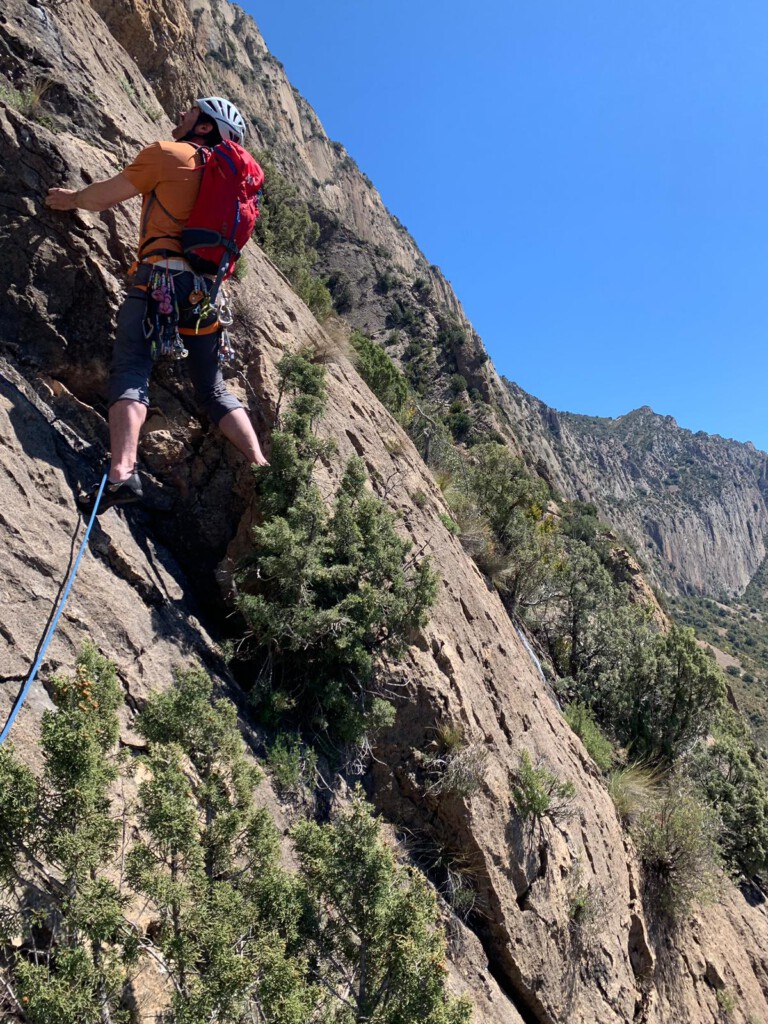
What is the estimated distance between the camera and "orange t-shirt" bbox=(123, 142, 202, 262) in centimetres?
420

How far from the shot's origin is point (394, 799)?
5238 millimetres

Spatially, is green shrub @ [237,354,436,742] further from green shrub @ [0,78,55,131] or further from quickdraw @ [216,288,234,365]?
green shrub @ [0,78,55,131]

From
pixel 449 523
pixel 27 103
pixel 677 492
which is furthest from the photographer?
pixel 677 492

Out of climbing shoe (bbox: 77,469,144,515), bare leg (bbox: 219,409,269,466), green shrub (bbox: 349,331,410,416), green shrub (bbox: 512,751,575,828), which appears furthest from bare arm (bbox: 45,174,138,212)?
green shrub (bbox: 349,331,410,416)

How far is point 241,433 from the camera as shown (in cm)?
496

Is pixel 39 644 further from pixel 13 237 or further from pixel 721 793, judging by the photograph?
pixel 721 793

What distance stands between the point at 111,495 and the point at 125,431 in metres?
0.45

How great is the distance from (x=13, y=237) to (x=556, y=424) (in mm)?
108006

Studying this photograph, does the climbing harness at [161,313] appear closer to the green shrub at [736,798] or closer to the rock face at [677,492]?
the green shrub at [736,798]

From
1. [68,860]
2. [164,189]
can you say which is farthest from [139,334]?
[68,860]

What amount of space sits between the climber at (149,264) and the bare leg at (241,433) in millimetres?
669

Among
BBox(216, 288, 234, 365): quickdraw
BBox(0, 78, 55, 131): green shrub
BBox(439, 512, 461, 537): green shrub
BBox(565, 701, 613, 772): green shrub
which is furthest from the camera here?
BBox(565, 701, 613, 772): green shrub

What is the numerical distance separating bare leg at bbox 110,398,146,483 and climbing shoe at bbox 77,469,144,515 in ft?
0.27

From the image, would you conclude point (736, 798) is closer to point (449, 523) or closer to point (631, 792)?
point (631, 792)
